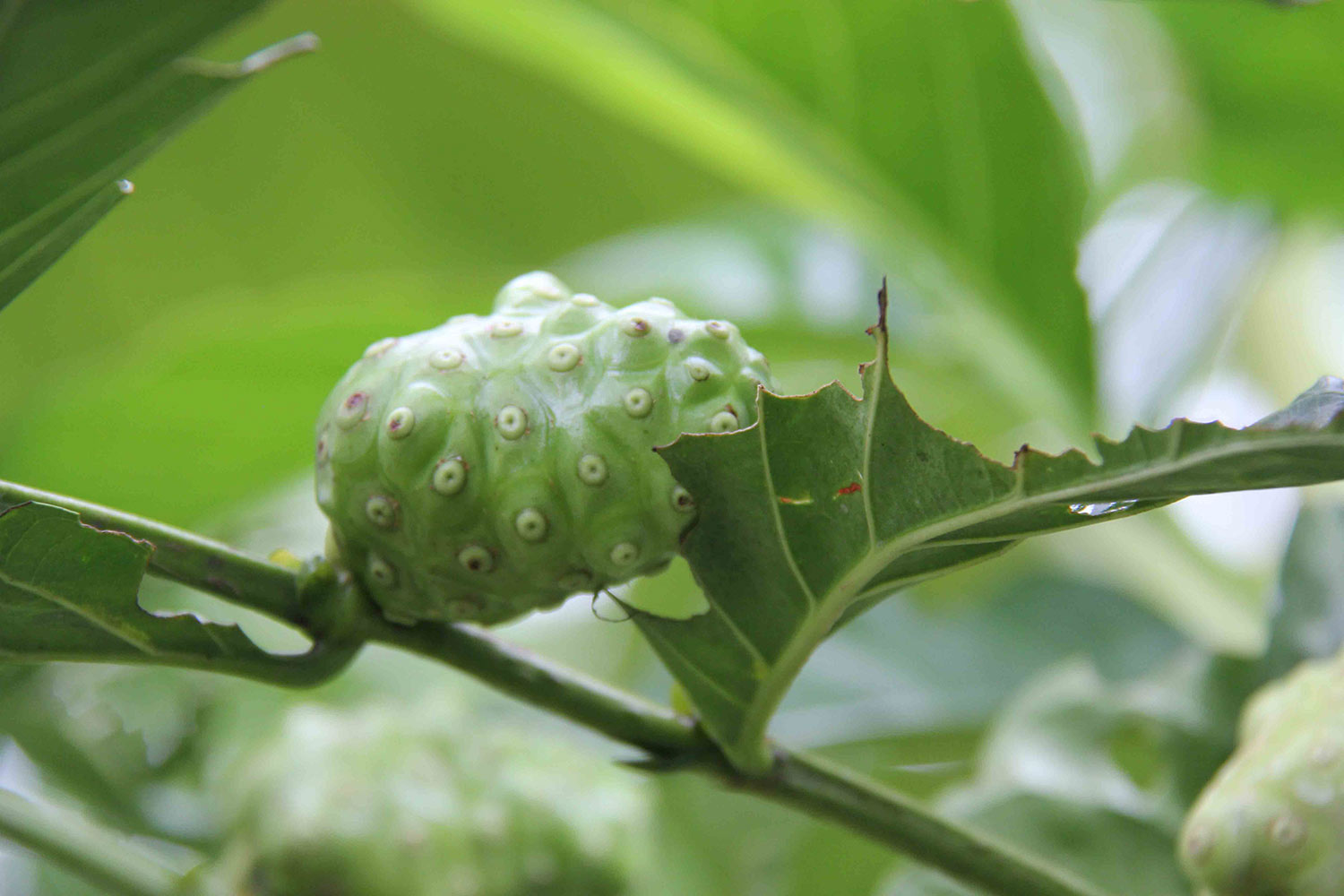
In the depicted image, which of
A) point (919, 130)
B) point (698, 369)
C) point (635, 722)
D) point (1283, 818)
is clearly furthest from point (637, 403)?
point (919, 130)

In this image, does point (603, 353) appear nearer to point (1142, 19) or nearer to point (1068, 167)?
point (1068, 167)

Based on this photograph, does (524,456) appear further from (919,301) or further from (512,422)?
(919,301)

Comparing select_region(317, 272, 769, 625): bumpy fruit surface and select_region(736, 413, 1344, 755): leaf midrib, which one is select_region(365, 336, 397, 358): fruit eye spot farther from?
select_region(736, 413, 1344, 755): leaf midrib

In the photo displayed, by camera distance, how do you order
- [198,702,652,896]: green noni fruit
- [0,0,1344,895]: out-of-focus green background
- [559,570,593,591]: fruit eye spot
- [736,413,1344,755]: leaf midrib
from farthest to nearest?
1. [0,0,1344,895]: out-of-focus green background
2. [198,702,652,896]: green noni fruit
3. [559,570,593,591]: fruit eye spot
4. [736,413,1344,755]: leaf midrib

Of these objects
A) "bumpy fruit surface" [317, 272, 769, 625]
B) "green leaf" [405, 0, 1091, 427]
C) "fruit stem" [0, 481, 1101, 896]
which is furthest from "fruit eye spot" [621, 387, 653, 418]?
"green leaf" [405, 0, 1091, 427]

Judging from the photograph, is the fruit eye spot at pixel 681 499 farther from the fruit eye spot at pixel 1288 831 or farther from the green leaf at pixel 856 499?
the fruit eye spot at pixel 1288 831

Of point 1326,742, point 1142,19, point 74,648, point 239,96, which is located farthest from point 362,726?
point 239,96
